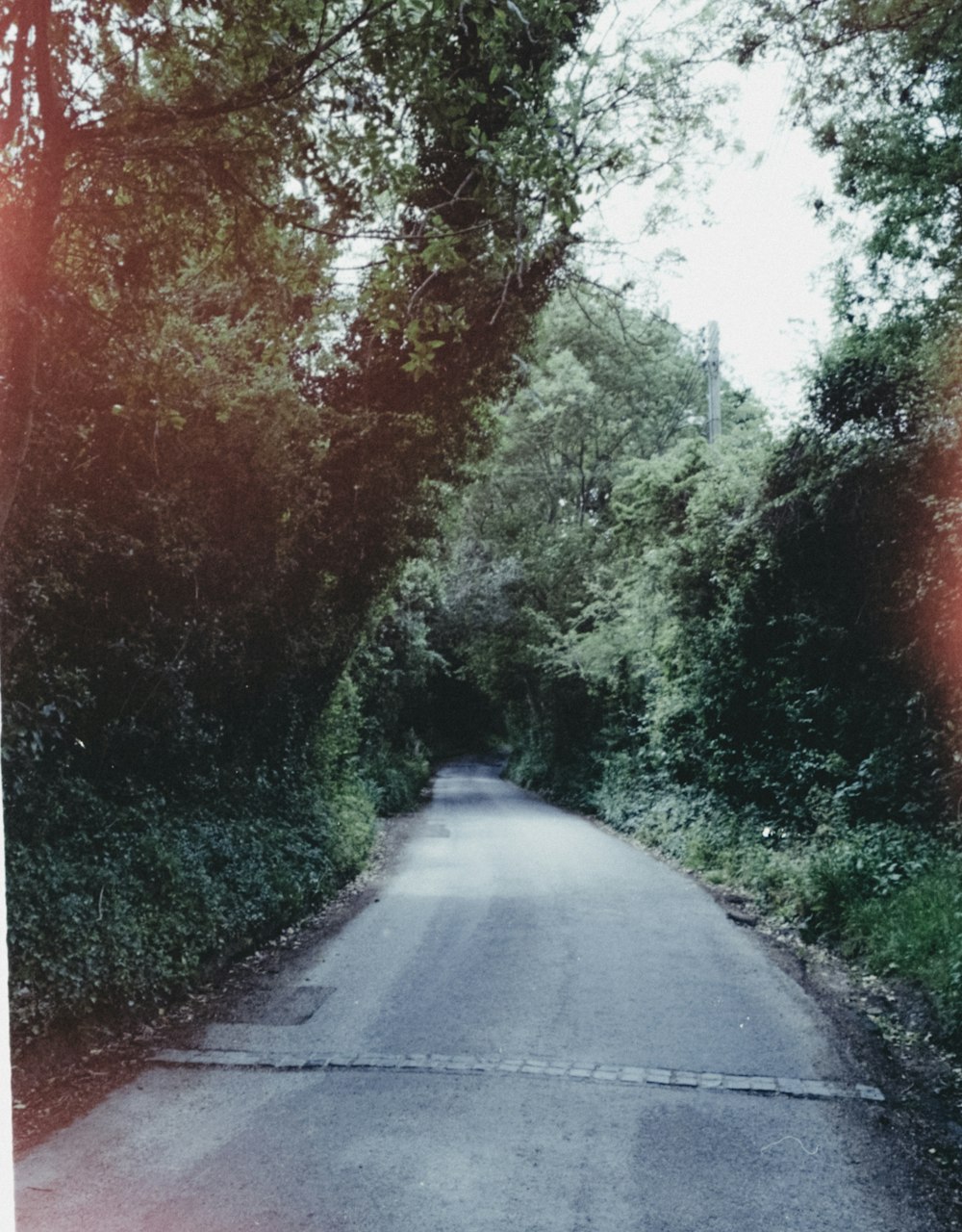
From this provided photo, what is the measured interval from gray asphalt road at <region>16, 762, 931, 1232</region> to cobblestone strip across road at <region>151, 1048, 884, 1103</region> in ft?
0.07

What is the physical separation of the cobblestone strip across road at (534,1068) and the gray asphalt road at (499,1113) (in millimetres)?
20

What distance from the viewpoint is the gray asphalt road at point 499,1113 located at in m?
4.12

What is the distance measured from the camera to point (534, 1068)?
5789mm

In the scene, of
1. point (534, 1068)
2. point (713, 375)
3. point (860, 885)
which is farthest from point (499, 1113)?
point (713, 375)

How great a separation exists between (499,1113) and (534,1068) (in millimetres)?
719

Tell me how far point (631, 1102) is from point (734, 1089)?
67cm

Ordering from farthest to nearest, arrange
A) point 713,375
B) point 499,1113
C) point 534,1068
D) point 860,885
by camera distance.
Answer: point 713,375 < point 860,885 < point 534,1068 < point 499,1113

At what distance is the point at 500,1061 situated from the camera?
5.91m

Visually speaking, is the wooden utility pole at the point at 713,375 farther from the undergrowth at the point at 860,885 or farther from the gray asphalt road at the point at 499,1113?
the gray asphalt road at the point at 499,1113

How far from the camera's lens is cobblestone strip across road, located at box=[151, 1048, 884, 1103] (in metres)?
5.49

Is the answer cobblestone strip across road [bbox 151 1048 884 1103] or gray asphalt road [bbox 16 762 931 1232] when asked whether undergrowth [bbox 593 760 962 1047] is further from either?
cobblestone strip across road [bbox 151 1048 884 1103]

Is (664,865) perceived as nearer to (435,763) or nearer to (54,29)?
(54,29)

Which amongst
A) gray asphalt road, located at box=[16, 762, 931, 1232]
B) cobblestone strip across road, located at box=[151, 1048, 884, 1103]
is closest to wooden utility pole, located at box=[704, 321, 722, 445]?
gray asphalt road, located at box=[16, 762, 931, 1232]

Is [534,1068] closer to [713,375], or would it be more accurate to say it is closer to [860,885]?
[860,885]
